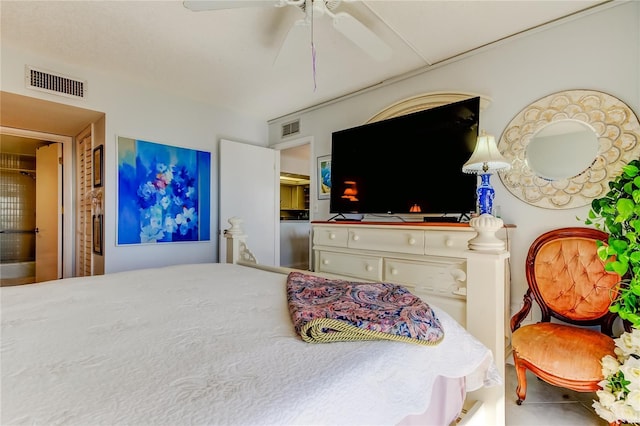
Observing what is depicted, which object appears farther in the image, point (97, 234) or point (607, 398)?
point (97, 234)

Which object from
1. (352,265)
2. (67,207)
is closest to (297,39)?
(352,265)

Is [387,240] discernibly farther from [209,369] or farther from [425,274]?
[209,369]

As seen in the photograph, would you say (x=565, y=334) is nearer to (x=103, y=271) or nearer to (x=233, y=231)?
(x=233, y=231)

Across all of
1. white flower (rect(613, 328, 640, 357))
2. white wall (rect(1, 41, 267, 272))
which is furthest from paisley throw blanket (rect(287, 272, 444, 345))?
white wall (rect(1, 41, 267, 272))

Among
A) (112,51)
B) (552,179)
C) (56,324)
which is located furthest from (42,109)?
(552,179)

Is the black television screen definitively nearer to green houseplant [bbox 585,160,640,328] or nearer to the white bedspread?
green houseplant [bbox 585,160,640,328]

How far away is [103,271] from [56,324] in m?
2.56

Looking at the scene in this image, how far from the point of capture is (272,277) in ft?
5.28

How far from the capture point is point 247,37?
2320 millimetres

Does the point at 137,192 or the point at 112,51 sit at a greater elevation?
the point at 112,51

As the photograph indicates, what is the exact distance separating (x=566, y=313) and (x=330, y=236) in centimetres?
175

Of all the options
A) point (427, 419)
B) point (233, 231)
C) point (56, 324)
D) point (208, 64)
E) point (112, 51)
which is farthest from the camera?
point (208, 64)

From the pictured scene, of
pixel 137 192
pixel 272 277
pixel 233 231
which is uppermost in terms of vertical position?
pixel 137 192

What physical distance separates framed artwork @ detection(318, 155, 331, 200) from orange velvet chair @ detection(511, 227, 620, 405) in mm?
2105
